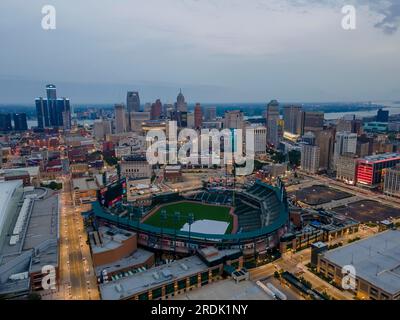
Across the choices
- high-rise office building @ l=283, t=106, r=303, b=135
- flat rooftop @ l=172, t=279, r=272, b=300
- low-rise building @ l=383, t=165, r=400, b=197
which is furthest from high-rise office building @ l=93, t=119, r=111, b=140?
flat rooftop @ l=172, t=279, r=272, b=300

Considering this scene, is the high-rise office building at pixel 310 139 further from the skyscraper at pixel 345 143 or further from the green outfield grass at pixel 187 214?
the green outfield grass at pixel 187 214

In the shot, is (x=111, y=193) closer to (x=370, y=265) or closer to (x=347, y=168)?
(x=370, y=265)

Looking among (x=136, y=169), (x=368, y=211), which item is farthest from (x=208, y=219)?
(x=136, y=169)

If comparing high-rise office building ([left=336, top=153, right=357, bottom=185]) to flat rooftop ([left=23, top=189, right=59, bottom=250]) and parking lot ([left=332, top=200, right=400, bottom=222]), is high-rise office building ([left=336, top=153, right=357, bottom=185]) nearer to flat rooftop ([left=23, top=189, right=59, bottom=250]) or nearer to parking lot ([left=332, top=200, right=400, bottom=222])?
parking lot ([left=332, top=200, right=400, bottom=222])

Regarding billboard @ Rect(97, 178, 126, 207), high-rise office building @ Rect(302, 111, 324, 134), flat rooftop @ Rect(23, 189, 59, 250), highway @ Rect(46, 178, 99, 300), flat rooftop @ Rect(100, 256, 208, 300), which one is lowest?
highway @ Rect(46, 178, 99, 300)
